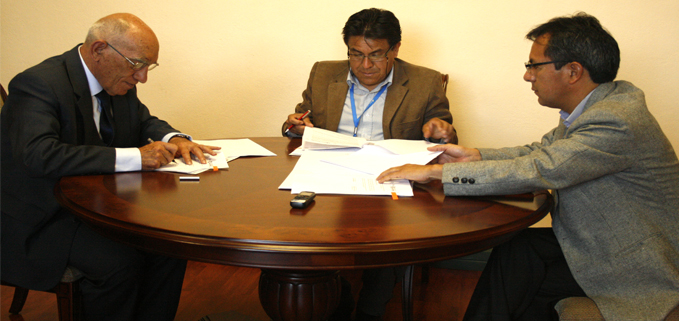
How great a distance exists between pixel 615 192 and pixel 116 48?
1.81m

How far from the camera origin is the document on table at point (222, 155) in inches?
63.2

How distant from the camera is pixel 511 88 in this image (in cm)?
262

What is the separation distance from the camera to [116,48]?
1726 mm

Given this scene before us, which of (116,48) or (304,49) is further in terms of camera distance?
(304,49)

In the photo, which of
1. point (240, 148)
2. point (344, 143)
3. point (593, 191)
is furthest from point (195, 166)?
point (593, 191)

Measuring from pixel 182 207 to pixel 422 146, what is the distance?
1066 mm

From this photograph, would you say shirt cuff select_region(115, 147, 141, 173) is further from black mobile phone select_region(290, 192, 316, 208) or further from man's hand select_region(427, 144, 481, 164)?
man's hand select_region(427, 144, 481, 164)

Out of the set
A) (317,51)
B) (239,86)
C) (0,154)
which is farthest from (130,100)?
(317,51)

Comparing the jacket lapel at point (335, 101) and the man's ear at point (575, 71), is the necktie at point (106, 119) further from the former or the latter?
the man's ear at point (575, 71)

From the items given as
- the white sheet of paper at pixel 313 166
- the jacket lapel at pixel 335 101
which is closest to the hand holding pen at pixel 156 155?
the white sheet of paper at pixel 313 166

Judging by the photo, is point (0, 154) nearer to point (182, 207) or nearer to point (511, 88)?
point (182, 207)

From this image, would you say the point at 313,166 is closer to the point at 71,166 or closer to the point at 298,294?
the point at 298,294

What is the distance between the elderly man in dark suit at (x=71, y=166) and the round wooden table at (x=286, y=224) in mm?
107

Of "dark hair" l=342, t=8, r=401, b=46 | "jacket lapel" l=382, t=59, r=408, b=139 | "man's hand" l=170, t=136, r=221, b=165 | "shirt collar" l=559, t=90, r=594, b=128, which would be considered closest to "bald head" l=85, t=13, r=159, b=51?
"man's hand" l=170, t=136, r=221, b=165
